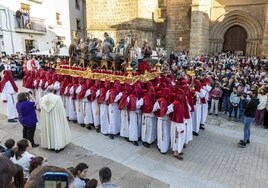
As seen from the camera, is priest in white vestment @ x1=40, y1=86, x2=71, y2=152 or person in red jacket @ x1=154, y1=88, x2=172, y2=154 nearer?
priest in white vestment @ x1=40, y1=86, x2=71, y2=152

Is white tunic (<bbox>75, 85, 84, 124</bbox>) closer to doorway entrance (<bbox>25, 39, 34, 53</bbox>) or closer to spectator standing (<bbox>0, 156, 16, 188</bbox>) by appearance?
spectator standing (<bbox>0, 156, 16, 188</bbox>)

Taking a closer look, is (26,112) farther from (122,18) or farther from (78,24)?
(78,24)

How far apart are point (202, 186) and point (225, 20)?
17909mm

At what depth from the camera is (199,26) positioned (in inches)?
740

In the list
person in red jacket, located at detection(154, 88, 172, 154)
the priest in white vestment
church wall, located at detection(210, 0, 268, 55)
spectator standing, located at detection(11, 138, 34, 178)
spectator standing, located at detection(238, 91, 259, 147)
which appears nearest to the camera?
spectator standing, located at detection(11, 138, 34, 178)

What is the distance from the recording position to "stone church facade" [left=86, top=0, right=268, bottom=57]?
18469mm

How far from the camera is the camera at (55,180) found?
148cm

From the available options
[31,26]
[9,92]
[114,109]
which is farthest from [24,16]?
[114,109]

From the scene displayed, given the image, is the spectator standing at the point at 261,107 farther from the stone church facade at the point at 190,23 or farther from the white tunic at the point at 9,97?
the stone church facade at the point at 190,23

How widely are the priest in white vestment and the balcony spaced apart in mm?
18597

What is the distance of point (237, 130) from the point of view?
25.6ft

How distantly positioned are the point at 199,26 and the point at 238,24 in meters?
3.34

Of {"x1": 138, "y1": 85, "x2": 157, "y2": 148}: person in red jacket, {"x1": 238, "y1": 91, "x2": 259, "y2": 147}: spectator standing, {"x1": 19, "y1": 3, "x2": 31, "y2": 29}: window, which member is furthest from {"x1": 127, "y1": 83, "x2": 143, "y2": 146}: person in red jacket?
{"x1": 19, "y1": 3, "x2": 31, "y2": 29}: window

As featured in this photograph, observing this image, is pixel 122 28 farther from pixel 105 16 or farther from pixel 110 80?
pixel 110 80
